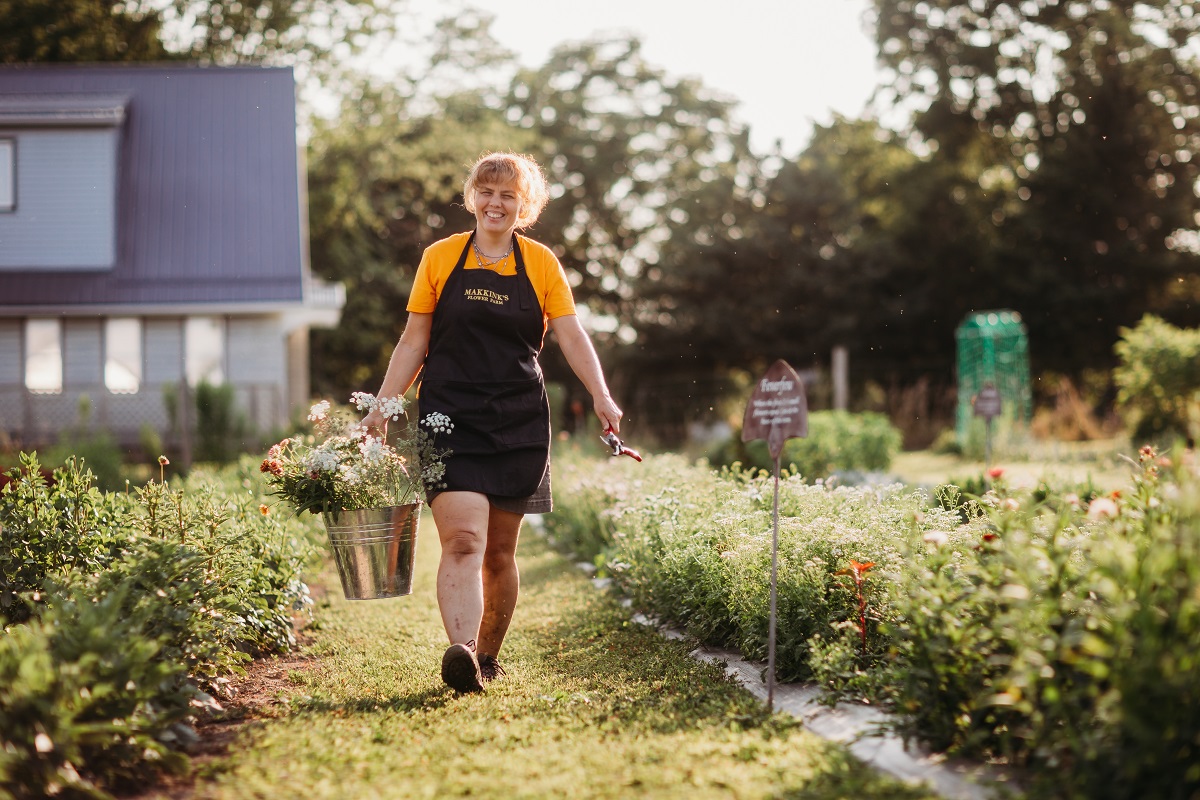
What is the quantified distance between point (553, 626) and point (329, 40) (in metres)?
23.7

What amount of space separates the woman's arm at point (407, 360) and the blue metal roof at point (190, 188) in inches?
530

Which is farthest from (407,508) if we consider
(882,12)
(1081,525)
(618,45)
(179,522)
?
(618,45)

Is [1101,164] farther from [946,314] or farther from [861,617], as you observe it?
[861,617]

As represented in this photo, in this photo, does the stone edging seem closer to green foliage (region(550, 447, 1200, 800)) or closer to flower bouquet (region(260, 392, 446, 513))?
green foliage (region(550, 447, 1200, 800))

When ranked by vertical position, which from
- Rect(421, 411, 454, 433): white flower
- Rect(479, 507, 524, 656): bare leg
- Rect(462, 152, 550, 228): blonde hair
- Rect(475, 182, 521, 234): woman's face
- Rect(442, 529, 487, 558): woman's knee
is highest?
Rect(462, 152, 550, 228): blonde hair

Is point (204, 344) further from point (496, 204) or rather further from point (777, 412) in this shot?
point (777, 412)

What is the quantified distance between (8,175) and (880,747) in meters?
18.2

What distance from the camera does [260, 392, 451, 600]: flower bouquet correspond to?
4281mm

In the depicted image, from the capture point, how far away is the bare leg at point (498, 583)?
14.7 feet

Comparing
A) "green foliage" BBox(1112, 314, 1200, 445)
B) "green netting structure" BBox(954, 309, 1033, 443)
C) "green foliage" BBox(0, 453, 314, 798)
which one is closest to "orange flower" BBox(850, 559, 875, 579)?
"green foliage" BBox(0, 453, 314, 798)

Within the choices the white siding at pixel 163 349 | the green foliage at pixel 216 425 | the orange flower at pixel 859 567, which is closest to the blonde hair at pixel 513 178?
the orange flower at pixel 859 567

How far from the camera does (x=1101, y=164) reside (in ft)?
85.0

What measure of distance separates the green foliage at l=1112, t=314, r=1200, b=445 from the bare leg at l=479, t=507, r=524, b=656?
12.8 m

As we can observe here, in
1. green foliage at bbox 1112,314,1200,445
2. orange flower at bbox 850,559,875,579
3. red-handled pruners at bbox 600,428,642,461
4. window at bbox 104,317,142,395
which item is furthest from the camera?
window at bbox 104,317,142,395
